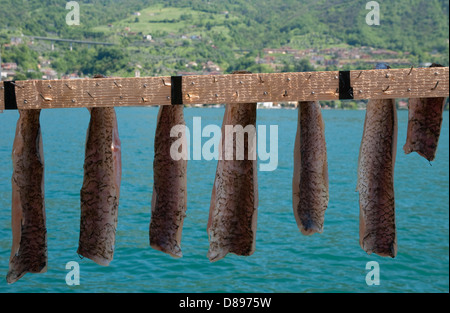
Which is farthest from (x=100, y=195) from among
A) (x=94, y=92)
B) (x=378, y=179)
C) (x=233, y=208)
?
(x=378, y=179)

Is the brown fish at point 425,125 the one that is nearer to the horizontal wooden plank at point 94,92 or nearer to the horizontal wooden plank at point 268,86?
the horizontal wooden plank at point 268,86

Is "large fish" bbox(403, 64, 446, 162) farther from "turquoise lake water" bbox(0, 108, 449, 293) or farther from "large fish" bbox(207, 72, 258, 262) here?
"turquoise lake water" bbox(0, 108, 449, 293)

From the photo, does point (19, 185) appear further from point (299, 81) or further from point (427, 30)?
point (427, 30)

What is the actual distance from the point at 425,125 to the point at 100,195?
303cm

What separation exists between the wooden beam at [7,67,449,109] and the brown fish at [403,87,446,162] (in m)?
0.62

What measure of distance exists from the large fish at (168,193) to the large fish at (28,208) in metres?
1.05

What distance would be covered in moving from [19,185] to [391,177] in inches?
134

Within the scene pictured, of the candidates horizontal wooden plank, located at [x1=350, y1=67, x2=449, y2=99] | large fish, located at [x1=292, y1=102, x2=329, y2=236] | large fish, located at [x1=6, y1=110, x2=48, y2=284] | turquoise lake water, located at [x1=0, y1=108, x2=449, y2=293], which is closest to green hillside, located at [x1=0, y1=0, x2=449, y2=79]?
turquoise lake water, located at [x1=0, y1=108, x2=449, y2=293]

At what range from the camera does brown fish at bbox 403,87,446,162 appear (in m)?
5.49

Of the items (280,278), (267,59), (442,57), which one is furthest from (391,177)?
(442,57)

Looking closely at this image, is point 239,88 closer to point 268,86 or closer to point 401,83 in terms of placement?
point 268,86
